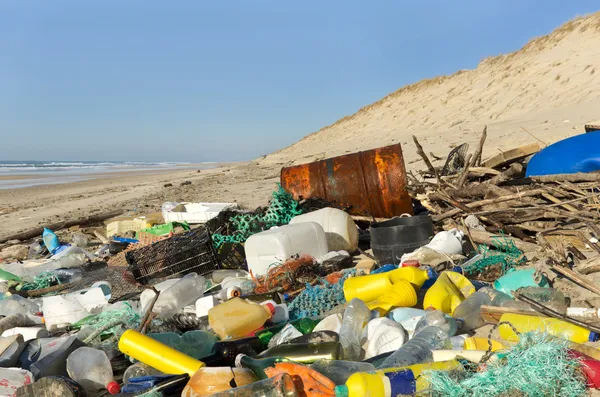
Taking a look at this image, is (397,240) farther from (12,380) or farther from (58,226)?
(58,226)

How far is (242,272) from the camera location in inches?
178

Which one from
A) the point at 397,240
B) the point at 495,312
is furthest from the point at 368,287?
the point at 397,240

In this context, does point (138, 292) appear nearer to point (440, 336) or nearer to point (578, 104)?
point (440, 336)

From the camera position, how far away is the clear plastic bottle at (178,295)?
3.42 m

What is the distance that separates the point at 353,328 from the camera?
2660 mm

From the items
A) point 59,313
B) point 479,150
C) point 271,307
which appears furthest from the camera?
point 479,150

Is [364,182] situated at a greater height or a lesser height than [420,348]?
greater

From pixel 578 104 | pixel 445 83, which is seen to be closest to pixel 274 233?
pixel 578 104

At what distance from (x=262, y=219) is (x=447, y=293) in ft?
9.11

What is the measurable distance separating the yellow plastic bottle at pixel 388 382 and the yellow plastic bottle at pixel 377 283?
1.10 meters

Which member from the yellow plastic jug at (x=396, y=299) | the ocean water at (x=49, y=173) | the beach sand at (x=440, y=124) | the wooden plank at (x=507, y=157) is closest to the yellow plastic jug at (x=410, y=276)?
the yellow plastic jug at (x=396, y=299)

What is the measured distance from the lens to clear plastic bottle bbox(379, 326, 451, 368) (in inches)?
87.7

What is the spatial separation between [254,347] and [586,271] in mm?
2094

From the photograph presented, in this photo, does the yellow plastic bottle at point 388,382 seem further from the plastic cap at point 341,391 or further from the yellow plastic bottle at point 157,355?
the yellow plastic bottle at point 157,355
